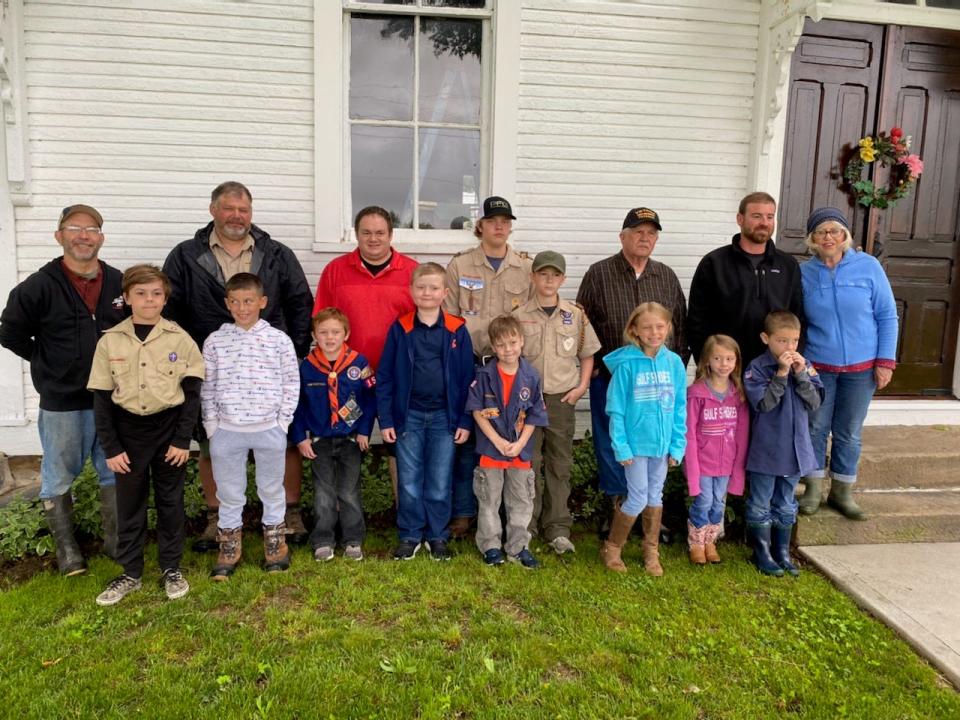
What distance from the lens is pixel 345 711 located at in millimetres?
2535

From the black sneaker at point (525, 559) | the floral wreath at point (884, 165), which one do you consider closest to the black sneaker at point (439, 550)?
the black sneaker at point (525, 559)

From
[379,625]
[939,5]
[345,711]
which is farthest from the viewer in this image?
[939,5]

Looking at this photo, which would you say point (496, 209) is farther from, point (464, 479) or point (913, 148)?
point (913, 148)

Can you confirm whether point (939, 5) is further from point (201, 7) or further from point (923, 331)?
point (201, 7)

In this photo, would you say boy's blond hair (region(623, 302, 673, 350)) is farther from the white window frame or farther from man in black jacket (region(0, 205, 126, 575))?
man in black jacket (region(0, 205, 126, 575))

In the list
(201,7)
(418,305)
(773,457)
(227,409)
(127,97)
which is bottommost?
(773,457)

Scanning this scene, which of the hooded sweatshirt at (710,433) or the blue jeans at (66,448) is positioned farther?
the hooded sweatshirt at (710,433)

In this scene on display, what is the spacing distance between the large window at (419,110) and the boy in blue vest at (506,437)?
1723 mm

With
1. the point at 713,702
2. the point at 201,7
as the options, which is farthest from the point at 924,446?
the point at 201,7

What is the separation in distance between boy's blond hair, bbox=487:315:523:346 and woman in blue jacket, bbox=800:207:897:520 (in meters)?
1.83

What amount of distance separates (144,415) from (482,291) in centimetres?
190

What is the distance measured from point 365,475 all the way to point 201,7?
10.9 ft

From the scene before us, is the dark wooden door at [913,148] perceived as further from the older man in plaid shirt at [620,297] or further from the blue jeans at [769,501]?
the blue jeans at [769,501]

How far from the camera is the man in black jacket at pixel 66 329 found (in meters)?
3.38
